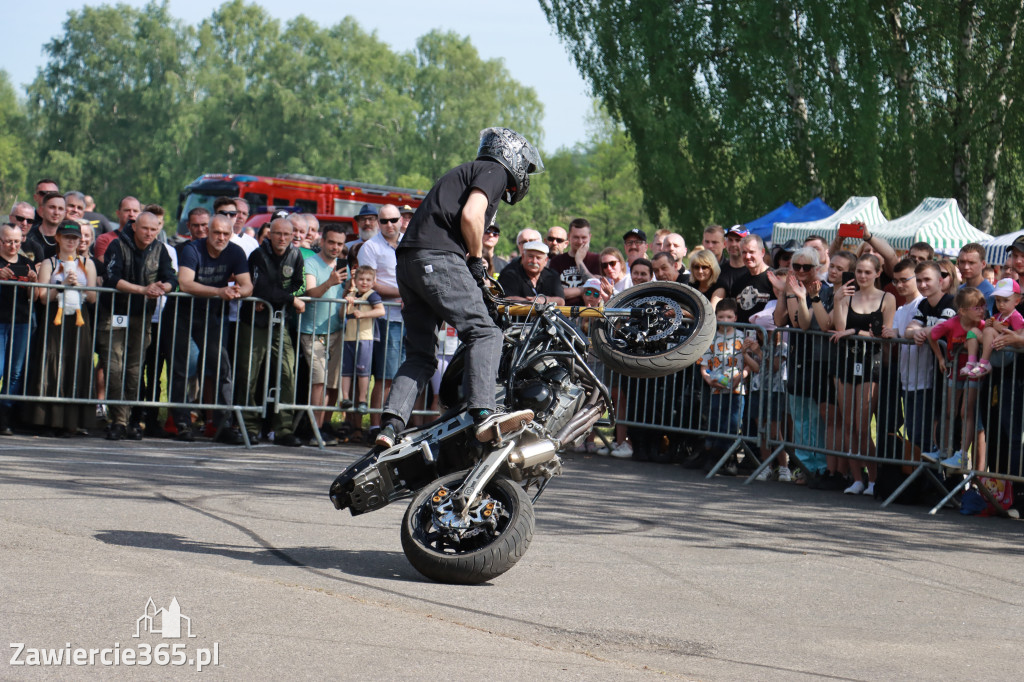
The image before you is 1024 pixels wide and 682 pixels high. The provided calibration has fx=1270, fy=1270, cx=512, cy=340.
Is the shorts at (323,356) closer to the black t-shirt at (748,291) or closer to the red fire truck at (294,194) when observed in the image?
the black t-shirt at (748,291)

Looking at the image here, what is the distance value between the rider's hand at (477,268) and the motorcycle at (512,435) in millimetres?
102

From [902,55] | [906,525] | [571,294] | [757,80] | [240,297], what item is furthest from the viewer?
[757,80]

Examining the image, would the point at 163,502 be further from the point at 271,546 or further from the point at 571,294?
the point at 571,294

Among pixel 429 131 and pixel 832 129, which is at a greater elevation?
pixel 429 131

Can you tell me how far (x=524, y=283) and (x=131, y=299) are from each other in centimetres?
354

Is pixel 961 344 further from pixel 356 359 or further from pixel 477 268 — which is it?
pixel 356 359

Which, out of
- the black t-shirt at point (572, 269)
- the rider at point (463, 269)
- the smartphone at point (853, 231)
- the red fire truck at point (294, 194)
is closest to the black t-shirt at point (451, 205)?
the rider at point (463, 269)

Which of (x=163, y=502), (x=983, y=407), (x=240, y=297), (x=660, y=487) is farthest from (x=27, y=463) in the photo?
(x=983, y=407)

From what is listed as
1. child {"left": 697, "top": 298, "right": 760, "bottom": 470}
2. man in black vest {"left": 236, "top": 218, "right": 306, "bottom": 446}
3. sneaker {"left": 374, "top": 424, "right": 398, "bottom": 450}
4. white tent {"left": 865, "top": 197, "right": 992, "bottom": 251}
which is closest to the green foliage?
white tent {"left": 865, "top": 197, "right": 992, "bottom": 251}

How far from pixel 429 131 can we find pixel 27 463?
84877 millimetres

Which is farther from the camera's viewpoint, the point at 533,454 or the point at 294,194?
the point at 294,194

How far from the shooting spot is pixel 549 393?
6391mm

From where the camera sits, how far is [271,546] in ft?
21.4
